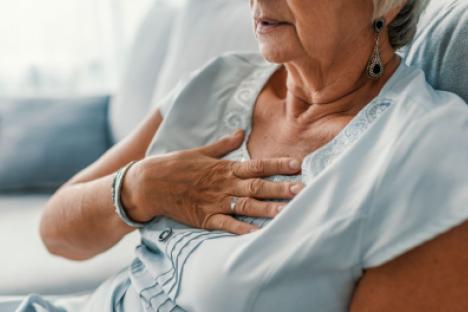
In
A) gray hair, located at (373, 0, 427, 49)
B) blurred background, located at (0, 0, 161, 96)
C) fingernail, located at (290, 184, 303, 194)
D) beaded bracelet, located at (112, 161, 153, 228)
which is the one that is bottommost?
blurred background, located at (0, 0, 161, 96)

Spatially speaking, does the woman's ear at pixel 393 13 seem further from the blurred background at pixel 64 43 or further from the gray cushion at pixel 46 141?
the blurred background at pixel 64 43

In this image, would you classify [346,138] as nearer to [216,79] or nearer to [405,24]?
[405,24]

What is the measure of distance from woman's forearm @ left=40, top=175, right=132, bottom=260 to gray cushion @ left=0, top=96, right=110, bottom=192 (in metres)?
0.79

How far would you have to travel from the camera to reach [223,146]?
1.08 metres

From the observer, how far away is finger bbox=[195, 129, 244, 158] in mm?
1077

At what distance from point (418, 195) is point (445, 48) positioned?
35 centimetres

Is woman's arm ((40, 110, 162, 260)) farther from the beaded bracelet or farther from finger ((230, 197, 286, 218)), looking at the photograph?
finger ((230, 197, 286, 218))

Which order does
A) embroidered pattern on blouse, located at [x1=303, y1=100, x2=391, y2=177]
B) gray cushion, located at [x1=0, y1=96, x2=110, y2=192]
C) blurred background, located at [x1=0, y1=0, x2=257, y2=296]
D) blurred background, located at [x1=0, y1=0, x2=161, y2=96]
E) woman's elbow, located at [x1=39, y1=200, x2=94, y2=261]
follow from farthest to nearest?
blurred background, located at [x1=0, y1=0, x2=161, y2=96], gray cushion, located at [x1=0, y1=96, x2=110, y2=192], blurred background, located at [x1=0, y1=0, x2=257, y2=296], woman's elbow, located at [x1=39, y1=200, x2=94, y2=261], embroidered pattern on blouse, located at [x1=303, y1=100, x2=391, y2=177]

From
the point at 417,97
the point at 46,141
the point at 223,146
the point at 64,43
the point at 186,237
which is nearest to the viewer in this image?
the point at 417,97

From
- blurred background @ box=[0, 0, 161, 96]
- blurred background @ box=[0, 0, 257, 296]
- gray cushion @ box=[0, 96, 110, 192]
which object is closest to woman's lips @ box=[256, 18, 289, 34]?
blurred background @ box=[0, 0, 257, 296]

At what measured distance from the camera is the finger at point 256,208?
0.91 m

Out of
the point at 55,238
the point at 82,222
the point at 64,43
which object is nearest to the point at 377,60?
the point at 82,222

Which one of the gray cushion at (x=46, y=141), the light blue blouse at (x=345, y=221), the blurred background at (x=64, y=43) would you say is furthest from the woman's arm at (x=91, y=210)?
the blurred background at (x=64, y=43)

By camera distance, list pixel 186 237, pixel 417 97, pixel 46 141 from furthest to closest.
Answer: pixel 46 141
pixel 186 237
pixel 417 97
